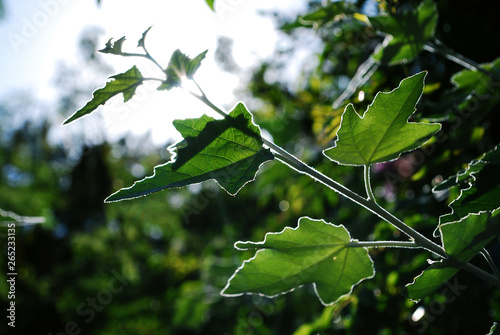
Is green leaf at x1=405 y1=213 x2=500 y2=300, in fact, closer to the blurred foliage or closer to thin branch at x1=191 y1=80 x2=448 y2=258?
thin branch at x1=191 y1=80 x2=448 y2=258

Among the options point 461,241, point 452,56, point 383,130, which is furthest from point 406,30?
point 461,241

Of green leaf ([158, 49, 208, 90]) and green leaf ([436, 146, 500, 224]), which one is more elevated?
green leaf ([158, 49, 208, 90])

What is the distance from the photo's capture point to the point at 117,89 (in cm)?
46

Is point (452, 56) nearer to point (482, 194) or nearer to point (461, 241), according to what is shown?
point (482, 194)

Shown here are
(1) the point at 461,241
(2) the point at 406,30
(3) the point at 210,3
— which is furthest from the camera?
(2) the point at 406,30

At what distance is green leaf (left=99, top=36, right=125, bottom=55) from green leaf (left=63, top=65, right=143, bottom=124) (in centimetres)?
3

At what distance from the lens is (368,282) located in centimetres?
90

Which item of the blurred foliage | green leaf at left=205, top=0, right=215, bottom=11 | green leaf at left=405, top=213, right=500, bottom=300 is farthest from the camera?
the blurred foliage

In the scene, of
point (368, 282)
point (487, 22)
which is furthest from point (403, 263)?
point (487, 22)

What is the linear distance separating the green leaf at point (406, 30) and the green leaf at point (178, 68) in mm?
437

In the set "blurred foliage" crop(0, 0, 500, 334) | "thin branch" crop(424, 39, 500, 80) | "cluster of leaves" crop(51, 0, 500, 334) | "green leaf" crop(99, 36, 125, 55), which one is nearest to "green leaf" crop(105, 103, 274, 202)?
"cluster of leaves" crop(51, 0, 500, 334)

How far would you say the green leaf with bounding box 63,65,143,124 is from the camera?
45cm

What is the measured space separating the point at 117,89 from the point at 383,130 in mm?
325

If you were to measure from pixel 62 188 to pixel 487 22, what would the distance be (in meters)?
5.28
